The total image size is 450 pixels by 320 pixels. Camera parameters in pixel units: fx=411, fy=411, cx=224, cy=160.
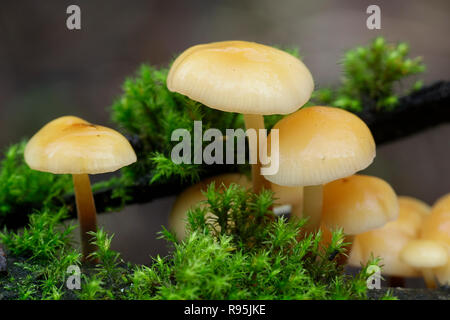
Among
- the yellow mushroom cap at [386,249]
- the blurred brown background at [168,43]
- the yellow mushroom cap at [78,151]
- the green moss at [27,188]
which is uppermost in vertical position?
the blurred brown background at [168,43]

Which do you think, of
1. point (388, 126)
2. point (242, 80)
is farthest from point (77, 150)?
point (388, 126)

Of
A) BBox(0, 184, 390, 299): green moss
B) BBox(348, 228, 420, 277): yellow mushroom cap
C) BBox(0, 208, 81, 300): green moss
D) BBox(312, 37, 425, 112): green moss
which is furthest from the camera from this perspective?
BBox(312, 37, 425, 112): green moss

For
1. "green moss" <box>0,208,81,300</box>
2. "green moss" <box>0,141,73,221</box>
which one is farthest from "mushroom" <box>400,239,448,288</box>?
"green moss" <box>0,141,73,221</box>

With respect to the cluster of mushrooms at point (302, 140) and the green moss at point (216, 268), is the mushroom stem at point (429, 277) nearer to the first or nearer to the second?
the cluster of mushrooms at point (302, 140)

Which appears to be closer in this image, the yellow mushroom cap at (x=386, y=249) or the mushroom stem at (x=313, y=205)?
the mushroom stem at (x=313, y=205)

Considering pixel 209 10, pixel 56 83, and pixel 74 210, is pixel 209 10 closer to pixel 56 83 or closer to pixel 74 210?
pixel 56 83

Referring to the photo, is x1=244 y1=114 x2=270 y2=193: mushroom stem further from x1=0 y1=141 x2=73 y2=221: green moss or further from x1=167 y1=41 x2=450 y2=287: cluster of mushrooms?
x1=0 y1=141 x2=73 y2=221: green moss

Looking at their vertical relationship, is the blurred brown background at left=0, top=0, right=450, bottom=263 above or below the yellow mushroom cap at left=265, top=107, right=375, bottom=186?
above

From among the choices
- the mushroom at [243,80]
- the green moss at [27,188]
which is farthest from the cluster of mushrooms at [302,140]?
the green moss at [27,188]
